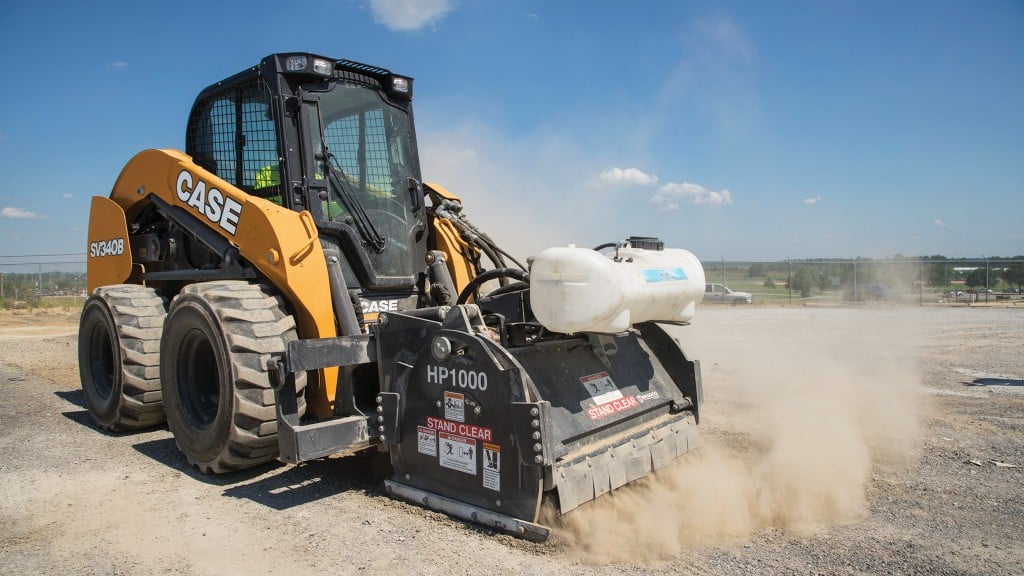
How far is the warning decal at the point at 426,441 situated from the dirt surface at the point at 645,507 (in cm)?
36

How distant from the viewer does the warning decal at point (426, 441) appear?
13.7 ft

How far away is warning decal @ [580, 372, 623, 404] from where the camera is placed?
462 cm

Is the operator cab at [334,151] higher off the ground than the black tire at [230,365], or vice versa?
the operator cab at [334,151]

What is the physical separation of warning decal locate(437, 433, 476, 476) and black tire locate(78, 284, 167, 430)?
10.8 feet

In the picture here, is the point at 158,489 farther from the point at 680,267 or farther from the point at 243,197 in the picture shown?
the point at 680,267

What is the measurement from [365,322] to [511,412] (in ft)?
6.30

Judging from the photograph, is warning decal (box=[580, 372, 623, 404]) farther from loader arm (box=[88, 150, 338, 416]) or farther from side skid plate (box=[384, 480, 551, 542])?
loader arm (box=[88, 150, 338, 416])

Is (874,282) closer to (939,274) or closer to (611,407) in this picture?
(939,274)

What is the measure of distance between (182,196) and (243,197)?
3.39ft

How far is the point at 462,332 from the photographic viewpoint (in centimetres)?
403

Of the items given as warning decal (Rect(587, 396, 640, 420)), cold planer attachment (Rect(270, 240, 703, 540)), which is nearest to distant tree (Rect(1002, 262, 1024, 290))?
cold planer attachment (Rect(270, 240, 703, 540))

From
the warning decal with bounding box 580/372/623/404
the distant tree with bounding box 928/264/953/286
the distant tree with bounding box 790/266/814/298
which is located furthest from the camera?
the distant tree with bounding box 790/266/814/298

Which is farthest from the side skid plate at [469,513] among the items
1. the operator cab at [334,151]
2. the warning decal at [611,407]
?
the operator cab at [334,151]

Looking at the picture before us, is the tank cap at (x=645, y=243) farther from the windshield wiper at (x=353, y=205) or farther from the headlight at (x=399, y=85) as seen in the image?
the headlight at (x=399, y=85)
